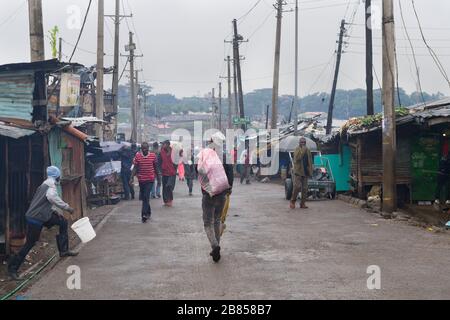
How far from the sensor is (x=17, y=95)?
41.3 feet

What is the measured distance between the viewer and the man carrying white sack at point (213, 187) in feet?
31.2

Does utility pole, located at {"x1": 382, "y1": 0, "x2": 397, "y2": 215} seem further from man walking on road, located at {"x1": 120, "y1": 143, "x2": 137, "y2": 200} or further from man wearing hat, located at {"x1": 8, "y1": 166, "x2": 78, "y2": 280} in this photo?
man walking on road, located at {"x1": 120, "y1": 143, "x2": 137, "y2": 200}

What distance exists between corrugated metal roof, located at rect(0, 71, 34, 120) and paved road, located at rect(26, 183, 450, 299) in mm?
3021

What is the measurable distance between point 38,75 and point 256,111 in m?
94.9

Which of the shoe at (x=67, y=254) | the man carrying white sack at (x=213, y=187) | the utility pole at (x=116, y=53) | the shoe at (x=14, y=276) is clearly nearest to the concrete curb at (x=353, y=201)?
the man carrying white sack at (x=213, y=187)

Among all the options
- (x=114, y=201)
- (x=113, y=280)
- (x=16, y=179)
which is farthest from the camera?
(x=114, y=201)

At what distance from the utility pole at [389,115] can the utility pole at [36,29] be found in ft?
26.9

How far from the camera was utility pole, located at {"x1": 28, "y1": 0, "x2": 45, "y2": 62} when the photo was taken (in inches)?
559

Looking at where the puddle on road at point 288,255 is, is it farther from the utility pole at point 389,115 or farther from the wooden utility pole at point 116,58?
the wooden utility pole at point 116,58

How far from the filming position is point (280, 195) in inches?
896

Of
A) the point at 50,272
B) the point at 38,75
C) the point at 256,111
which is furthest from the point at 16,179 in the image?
the point at 256,111

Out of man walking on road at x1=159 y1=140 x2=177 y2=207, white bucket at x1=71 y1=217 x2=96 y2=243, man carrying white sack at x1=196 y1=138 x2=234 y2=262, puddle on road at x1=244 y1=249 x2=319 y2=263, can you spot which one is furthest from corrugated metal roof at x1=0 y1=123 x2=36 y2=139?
man walking on road at x1=159 y1=140 x2=177 y2=207

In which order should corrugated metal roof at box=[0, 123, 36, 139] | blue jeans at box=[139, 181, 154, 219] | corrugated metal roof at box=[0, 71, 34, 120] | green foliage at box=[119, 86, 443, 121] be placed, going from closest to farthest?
corrugated metal roof at box=[0, 123, 36, 139] → corrugated metal roof at box=[0, 71, 34, 120] → blue jeans at box=[139, 181, 154, 219] → green foliage at box=[119, 86, 443, 121]

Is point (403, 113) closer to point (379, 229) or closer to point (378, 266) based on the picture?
point (379, 229)
